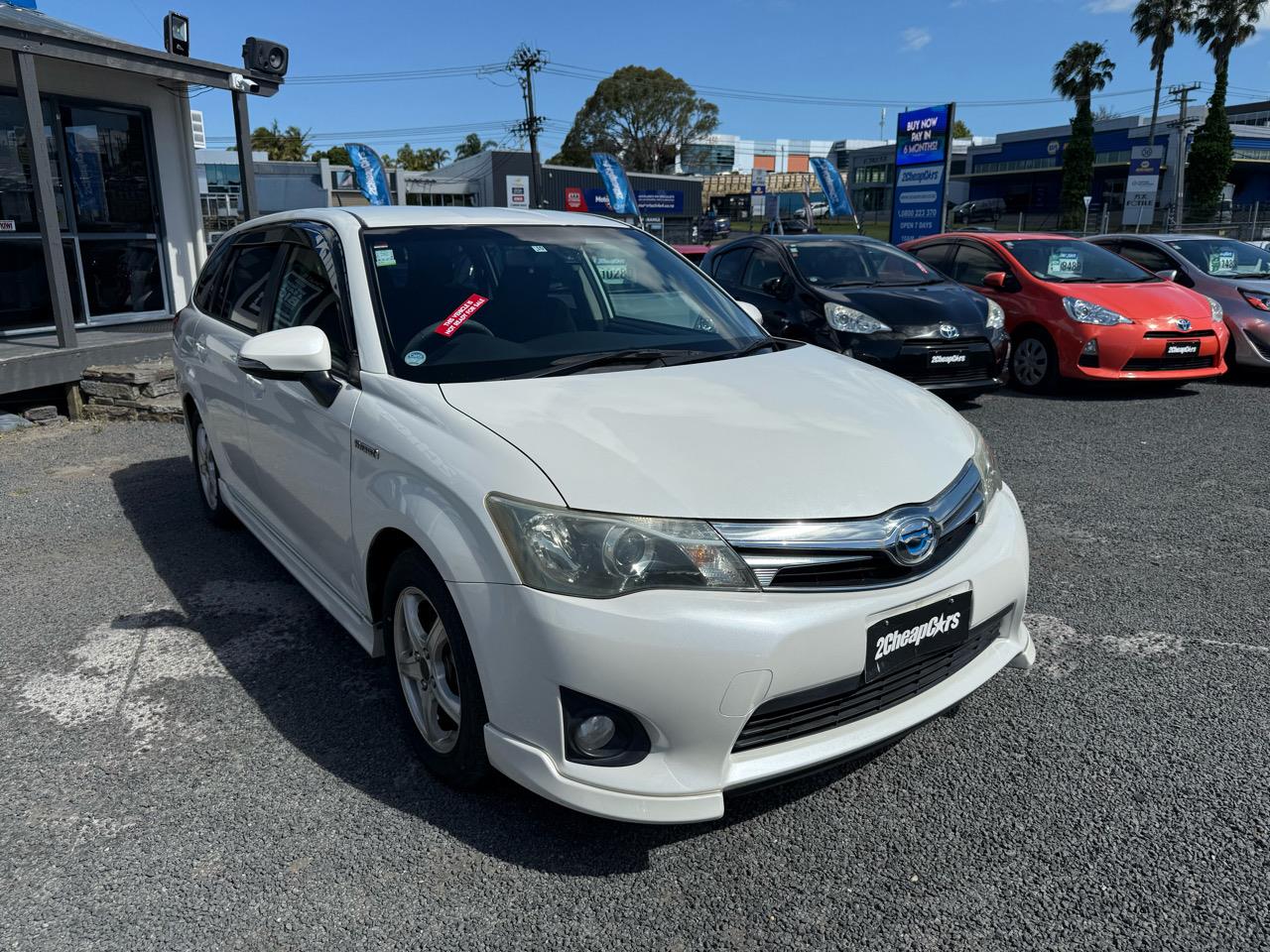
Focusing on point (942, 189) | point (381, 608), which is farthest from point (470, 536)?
point (942, 189)

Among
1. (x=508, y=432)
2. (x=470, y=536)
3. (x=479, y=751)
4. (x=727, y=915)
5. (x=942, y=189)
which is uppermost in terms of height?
(x=942, y=189)

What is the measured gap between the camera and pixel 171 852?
7.98 feet

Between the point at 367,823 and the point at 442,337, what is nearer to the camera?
the point at 367,823

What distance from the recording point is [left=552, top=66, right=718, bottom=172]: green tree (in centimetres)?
8031

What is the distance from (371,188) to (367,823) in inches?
971

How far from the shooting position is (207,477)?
5.02 m

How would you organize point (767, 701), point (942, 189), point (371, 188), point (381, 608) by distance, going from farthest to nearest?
point (371, 188) < point (942, 189) < point (381, 608) < point (767, 701)

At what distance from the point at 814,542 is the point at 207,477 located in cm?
392

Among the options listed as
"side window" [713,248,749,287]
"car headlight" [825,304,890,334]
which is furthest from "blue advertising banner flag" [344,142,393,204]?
"car headlight" [825,304,890,334]

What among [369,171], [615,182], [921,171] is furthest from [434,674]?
[615,182]

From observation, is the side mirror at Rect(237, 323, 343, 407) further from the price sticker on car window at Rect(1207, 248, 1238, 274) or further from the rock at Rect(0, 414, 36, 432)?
the price sticker on car window at Rect(1207, 248, 1238, 274)

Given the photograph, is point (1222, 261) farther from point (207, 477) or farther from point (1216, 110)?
point (1216, 110)

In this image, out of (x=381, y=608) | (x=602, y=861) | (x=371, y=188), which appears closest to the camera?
(x=602, y=861)

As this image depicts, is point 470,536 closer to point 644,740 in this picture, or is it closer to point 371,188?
point 644,740
